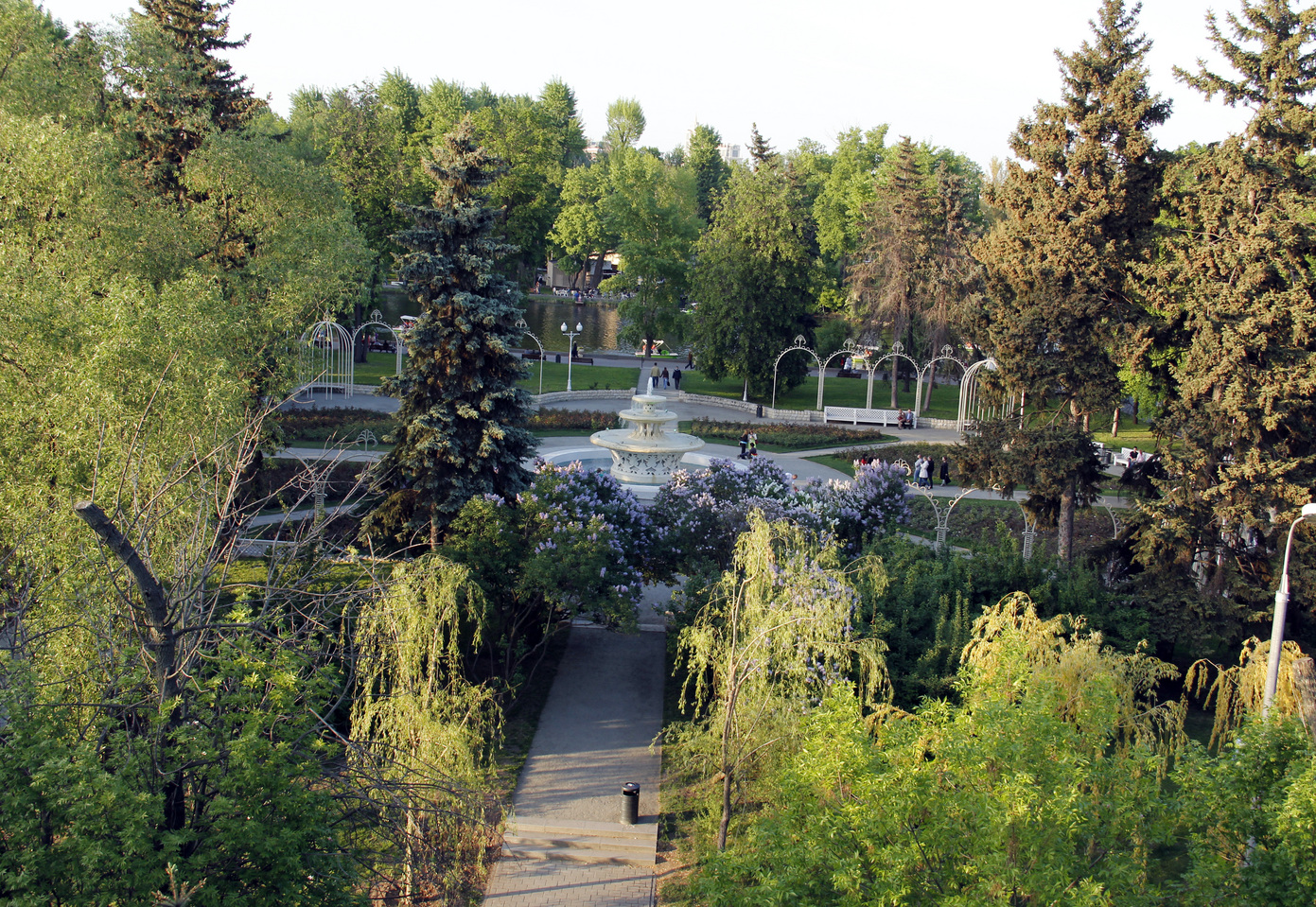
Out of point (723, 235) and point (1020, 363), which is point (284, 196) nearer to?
point (1020, 363)

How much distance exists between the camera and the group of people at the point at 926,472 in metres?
28.7

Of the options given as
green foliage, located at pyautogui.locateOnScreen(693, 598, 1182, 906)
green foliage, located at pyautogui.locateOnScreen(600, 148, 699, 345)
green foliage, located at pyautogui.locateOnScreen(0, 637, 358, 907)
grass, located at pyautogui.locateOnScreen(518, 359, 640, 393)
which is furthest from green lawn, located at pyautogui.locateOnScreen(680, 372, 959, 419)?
green foliage, located at pyautogui.locateOnScreen(0, 637, 358, 907)

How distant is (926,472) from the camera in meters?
28.8

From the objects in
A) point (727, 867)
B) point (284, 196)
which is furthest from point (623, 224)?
point (727, 867)

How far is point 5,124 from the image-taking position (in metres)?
15.8

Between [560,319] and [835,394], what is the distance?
28.1 metres

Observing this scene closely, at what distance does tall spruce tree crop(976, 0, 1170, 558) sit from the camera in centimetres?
1730

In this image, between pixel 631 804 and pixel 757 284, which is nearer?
pixel 631 804

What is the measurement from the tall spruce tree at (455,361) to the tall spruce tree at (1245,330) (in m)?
11.3

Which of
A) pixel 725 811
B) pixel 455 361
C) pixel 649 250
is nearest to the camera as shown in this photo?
pixel 725 811

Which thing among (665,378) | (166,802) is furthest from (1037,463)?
(665,378)

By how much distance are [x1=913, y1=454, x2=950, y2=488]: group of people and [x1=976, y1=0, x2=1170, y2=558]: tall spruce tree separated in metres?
10.1

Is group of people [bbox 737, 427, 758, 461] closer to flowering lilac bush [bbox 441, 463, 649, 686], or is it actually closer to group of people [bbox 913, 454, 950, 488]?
group of people [bbox 913, 454, 950, 488]

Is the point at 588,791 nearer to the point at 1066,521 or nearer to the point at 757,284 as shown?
the point at 1066,521
